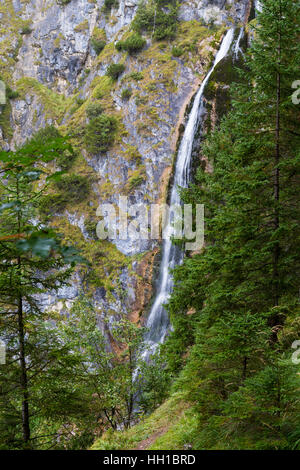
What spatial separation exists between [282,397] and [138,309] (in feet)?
58.0

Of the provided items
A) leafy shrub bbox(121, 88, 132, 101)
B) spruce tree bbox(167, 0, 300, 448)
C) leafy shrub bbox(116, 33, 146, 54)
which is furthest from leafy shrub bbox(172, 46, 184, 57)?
spruce tree bbox(167, 0, 300, 448)

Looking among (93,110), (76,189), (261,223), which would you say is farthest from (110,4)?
(261,223)

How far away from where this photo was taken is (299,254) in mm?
4887

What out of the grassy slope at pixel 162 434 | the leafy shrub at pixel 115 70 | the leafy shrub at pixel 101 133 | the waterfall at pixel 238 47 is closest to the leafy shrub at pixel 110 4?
the leafy shrub at pixel 115 70

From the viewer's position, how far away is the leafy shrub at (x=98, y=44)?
118ft

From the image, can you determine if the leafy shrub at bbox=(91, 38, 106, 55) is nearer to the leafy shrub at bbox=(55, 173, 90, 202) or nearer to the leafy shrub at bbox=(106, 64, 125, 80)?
the leafy shrub at bbox=(106, 64, 125, 80)

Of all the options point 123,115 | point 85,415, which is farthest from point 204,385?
point 123,115

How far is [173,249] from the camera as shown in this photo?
65.6 ft

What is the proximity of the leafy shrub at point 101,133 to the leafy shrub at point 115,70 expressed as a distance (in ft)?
17.5

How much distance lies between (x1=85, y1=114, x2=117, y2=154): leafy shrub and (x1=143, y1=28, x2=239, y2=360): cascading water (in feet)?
22.2

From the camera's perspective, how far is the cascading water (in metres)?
18.2

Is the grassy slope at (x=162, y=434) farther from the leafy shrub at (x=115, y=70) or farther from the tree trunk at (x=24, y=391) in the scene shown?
the leafy shrub at (x=115, y=70)

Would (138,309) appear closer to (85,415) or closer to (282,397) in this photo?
(85,415)

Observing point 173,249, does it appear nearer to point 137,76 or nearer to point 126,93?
point 126,93
